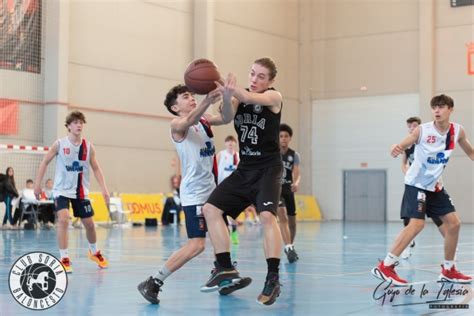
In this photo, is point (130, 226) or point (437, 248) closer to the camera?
point (437, 248)

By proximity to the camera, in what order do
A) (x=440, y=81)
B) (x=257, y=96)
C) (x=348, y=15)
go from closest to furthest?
1. (x=257, y=96)
2. (x=440, y=81)
3. (x=348, y=15)

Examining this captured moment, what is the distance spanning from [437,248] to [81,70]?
15.5m

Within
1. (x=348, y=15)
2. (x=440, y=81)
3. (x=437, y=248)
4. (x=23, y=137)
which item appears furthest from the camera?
(x=348, y=15)

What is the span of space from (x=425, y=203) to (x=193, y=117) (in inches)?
117

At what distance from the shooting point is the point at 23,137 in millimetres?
24344

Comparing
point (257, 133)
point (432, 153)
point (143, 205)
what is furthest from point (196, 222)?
point (143, 205)

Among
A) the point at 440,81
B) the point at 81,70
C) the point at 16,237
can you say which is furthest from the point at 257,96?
the point at 440,81

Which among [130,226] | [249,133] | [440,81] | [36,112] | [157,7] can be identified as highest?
[157,7]

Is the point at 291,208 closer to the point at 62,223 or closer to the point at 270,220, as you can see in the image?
the point at 62,223

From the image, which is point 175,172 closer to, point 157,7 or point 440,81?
point 157,7

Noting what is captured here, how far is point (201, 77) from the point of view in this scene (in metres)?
6.45

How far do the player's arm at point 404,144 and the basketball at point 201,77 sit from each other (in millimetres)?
2200

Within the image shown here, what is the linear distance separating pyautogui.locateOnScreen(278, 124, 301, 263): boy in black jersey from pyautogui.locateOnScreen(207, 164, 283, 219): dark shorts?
13.3 ft

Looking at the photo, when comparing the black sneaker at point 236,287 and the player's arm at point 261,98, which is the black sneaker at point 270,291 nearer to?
the black sneaker at point 236,287
